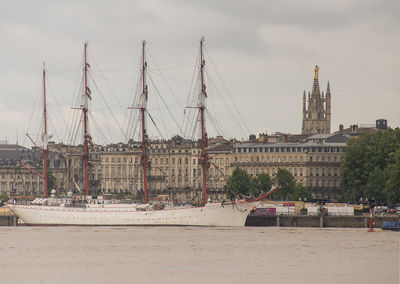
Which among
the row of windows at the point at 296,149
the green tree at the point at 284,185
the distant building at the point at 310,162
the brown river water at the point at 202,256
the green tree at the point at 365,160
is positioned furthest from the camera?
the row of windows at the point at 296,149

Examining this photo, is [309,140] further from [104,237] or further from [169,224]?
[104,237]

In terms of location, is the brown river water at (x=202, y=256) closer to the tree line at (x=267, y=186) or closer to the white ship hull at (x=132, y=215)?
the white ship hull at (x=132, y=215)

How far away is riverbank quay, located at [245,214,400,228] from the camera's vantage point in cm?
11831

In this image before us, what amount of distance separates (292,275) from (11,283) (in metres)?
16.3

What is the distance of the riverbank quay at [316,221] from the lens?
118312 millimetres

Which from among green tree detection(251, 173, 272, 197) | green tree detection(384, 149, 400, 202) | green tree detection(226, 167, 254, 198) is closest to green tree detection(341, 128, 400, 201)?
green tree detection(384, 149, 400, 202)

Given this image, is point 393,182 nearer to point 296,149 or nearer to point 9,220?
→ point 9,220

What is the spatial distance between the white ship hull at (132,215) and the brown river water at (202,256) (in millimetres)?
7249

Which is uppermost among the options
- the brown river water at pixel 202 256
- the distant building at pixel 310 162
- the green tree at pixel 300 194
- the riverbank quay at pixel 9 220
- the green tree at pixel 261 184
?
the distant building at pixel 310 162

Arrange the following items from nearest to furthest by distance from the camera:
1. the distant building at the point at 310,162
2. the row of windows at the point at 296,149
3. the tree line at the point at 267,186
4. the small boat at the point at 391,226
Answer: the small boat at the point at 391,226 → the tree line at the point at 267,186 → the distant building at the point at 310,162 → the row of windows at the point at 296,149

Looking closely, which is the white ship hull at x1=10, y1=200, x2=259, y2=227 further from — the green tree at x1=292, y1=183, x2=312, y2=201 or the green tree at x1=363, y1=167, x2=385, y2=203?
the green tree at x1=292, y1=183, x2=312, y2=201

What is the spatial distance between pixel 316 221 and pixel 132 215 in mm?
19068

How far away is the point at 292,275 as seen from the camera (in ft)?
236

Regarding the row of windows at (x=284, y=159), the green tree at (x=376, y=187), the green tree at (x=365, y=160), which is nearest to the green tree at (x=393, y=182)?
the green tree at (x=376, y=187)
